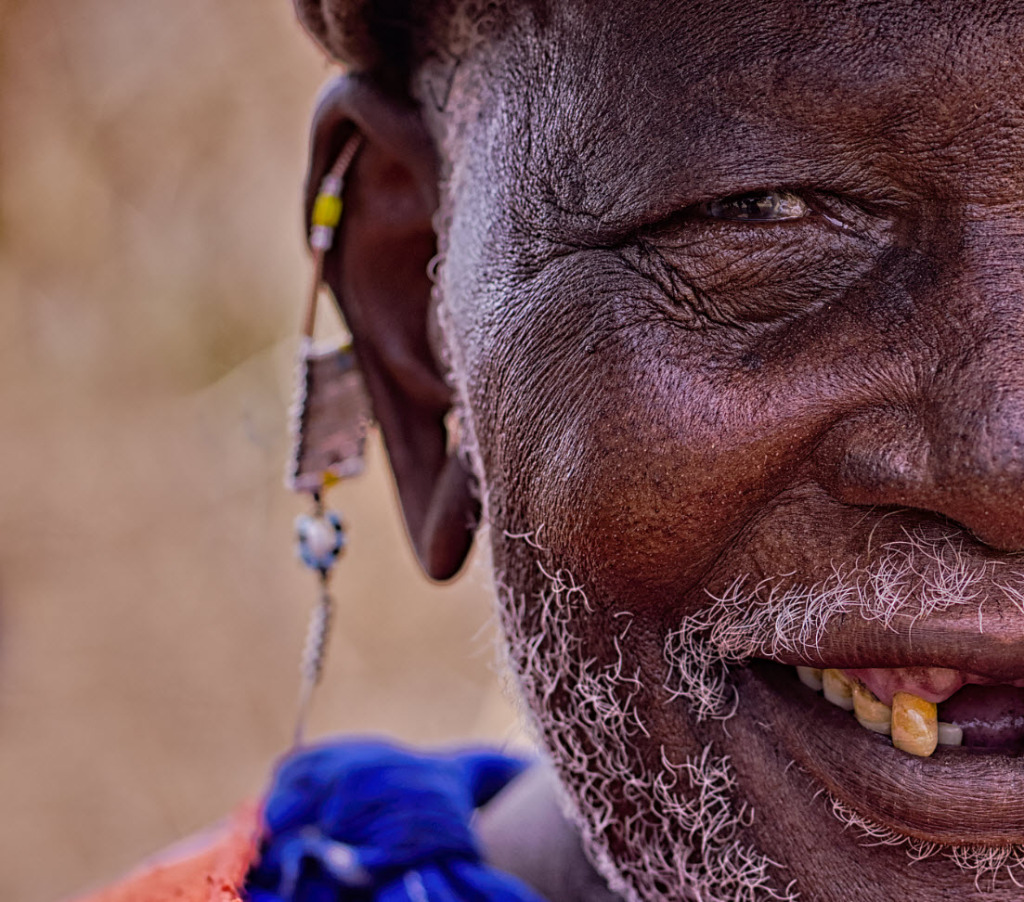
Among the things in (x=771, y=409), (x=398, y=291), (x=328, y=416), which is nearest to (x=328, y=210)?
(x=398, y=291)

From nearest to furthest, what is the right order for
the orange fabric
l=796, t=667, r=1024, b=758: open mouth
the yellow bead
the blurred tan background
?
l=796, t=667, r=1024, b=758: open mouth
the orange fabric
the yellow bead
the blurred tan background

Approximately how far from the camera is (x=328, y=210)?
1.66m

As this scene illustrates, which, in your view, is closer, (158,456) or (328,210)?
(328,210)

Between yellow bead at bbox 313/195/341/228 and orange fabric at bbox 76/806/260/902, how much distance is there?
0.87 meters

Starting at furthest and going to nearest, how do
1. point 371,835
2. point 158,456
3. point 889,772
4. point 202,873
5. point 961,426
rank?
point 158,456
point 371,835
point 202,873
point 889,772
point 961,426

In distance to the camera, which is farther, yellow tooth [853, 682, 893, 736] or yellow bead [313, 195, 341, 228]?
yellow bead [313, 195, 341, 228]

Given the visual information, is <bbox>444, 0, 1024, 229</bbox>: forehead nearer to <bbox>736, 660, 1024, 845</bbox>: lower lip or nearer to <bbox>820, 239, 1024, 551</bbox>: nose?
<bbox>820, 239, 1024, 551</bbox>: nose

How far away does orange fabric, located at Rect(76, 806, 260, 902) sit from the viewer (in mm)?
1547

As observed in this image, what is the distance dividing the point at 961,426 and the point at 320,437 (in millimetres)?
1023

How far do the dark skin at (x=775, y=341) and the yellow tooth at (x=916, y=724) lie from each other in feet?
0.07

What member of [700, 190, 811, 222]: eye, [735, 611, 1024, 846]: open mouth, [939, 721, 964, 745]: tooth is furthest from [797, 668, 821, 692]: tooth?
[700, 190, 811, 222]: eye

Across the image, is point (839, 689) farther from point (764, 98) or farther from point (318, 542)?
point (318, 542)

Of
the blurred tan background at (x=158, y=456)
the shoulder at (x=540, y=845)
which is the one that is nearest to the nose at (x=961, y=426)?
the shoulder at (x=540, y=845)

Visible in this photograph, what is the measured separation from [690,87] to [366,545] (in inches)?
137
